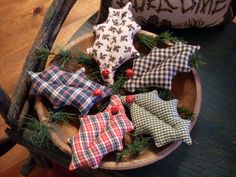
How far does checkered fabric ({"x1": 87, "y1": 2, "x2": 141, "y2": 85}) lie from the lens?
28.2 inches

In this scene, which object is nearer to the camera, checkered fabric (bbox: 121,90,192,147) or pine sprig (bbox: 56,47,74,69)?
checkered fabric (bbox: 121,90,192,147)

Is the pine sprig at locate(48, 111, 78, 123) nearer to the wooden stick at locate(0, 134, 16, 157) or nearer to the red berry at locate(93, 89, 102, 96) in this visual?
the red berry at locate(93, 89, 102, 96)

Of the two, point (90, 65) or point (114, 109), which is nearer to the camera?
point (114, 109)

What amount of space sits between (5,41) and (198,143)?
88 cm

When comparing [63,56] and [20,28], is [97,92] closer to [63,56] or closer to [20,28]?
[63,56]

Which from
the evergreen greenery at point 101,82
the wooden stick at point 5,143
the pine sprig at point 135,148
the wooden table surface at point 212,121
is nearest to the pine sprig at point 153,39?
the evergreen greenery at point 101,82

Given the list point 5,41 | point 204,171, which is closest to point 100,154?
point 204,171

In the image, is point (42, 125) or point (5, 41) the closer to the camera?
point (42, 125)

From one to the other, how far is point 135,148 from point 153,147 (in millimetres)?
38

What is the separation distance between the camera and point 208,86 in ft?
2.59

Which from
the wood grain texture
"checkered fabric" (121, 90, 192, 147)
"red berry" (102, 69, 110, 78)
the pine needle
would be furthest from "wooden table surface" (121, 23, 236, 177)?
the wood grain texture

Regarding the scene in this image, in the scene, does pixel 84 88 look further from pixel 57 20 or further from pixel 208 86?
pixel 208 86

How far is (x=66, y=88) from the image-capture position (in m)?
0.67

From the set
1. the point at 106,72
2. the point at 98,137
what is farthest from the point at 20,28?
the point at 98,137
